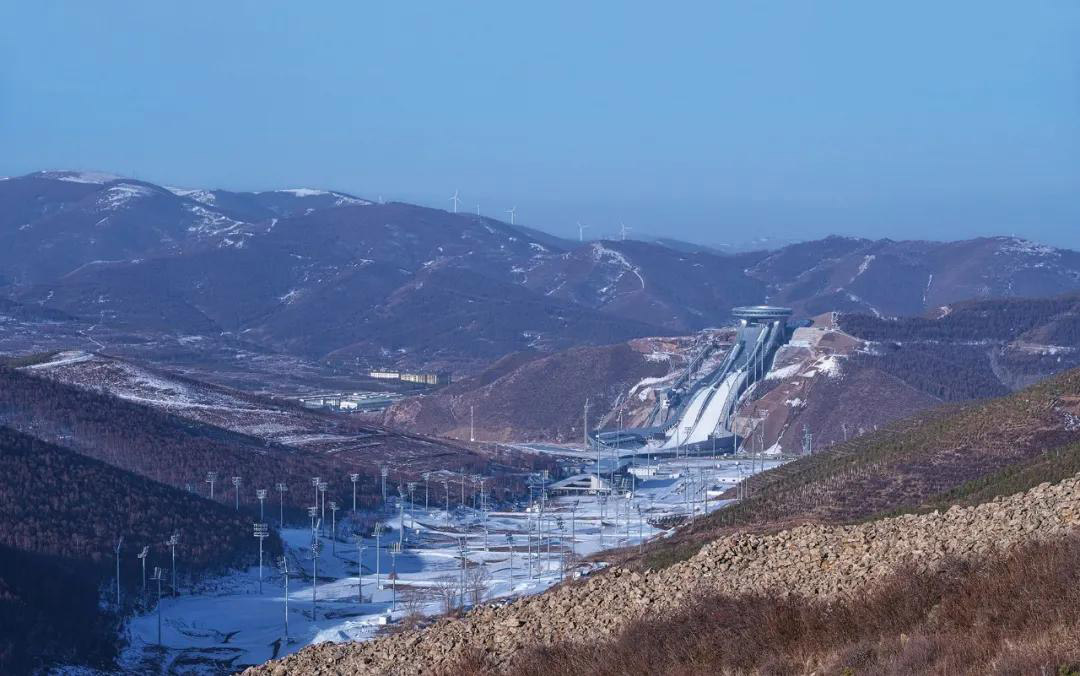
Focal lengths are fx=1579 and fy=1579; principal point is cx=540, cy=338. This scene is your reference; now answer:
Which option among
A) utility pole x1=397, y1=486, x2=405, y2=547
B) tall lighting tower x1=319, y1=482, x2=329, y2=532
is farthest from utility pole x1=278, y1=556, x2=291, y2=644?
utility pole x1=397, y1=486, x2=405, y2=547

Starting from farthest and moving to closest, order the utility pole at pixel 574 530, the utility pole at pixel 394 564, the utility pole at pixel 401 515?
the utility pole at pixel 401 515 < the utility pole at pixel 574 530 < the utility pole at pixel 394 564

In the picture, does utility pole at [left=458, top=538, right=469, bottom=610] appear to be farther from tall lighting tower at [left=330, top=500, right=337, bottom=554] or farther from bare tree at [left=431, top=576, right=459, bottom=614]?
tall lighting tower at [left=330, top=500, right=337, bottom=554]

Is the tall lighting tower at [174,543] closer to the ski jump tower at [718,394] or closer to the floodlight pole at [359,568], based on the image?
the floodlight pole at [359,568]

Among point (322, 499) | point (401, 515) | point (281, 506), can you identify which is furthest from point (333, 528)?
point (322, 499)

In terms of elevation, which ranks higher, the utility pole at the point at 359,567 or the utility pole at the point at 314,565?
the utility pole at the point at 314,565

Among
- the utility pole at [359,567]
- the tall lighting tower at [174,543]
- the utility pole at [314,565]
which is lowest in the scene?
the utility pole at [359,567]

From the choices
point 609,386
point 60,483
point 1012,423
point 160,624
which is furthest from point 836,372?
point 160,624

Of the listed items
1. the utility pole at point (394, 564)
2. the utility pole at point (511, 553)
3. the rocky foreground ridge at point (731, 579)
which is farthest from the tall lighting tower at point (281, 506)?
the rocky foreground ridge at point (731, 579)
